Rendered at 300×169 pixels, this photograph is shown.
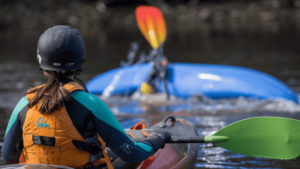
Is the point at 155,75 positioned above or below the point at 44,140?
below

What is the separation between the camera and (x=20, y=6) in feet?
92.6

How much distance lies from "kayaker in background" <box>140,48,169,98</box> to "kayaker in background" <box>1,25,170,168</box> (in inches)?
166

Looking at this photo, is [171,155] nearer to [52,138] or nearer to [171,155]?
[171,155]

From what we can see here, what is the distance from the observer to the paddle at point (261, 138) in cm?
247

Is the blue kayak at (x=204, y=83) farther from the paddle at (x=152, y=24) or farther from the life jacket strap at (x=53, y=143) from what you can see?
the life jacket strap at (x=53, y=143)

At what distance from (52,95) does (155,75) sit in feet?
14.6

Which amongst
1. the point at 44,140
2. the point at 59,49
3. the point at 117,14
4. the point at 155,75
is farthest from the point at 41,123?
the point at 117,14

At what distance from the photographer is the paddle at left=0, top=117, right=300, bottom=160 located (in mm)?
2469

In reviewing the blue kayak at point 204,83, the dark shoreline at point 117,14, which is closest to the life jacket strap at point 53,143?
the blue kayak at point 204,83

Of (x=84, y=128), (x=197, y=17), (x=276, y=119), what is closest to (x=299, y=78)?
(x=276, y=119)

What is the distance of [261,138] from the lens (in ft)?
8.30

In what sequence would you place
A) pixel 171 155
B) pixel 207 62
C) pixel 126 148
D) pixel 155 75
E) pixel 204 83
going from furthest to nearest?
pixel 207 62
pixel 155 75
pixel 204 83
pixel 171 155
pixel 126 148

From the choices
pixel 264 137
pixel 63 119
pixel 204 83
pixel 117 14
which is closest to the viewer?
pixel 63 119

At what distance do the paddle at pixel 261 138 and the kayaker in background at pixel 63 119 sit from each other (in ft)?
2.55
